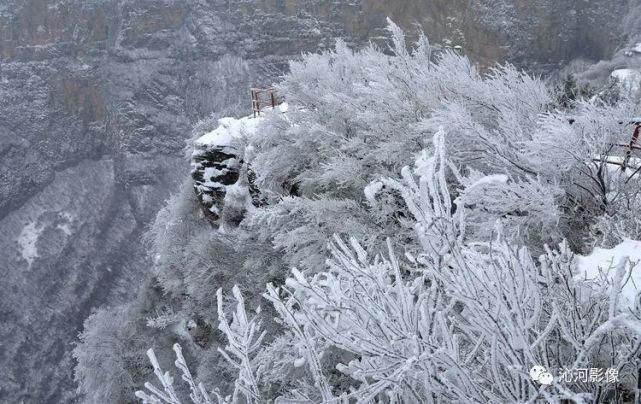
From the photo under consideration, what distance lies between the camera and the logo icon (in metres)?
1.91

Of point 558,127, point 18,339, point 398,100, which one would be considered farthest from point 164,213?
point 18,339

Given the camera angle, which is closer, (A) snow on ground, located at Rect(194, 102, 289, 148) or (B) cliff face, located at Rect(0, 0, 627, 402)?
(A) snow on ground, located at Rect(194, 102, 289, 148)

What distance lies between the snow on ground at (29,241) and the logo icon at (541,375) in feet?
127

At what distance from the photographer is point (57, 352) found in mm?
29766

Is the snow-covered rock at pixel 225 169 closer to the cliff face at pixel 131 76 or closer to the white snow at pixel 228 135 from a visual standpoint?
the white snow at pixel 228 135

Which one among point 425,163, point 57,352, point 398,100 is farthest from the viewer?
point 57,352

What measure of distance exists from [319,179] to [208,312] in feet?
19.4

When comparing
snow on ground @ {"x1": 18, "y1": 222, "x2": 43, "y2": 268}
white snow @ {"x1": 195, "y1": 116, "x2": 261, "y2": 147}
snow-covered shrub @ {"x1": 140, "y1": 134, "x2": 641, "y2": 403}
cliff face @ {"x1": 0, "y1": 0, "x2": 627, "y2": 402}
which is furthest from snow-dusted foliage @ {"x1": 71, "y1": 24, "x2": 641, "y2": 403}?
cliff face @ {"x1": 0, "y1": 0, "x2": 627, "y2": 402}

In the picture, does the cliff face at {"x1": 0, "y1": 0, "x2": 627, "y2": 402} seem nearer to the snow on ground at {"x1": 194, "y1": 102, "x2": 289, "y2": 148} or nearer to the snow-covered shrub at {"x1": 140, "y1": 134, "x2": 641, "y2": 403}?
the snow on ground at {"x1": 194, "y1": 102, "x2": 289, "y2": 148}

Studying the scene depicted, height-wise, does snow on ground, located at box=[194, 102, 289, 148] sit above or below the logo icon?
below

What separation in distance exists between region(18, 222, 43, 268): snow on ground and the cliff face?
0.08 metres

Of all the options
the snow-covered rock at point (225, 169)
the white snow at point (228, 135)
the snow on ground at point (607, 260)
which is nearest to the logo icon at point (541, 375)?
the snow on ground at point (607, 260)

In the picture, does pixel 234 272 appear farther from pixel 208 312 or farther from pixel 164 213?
pixel 164 213

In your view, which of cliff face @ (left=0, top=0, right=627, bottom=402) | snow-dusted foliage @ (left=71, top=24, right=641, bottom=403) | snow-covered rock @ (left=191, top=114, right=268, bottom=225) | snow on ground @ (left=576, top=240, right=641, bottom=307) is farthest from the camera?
cliff face @ (left=0, top=0, right=627, bottom=402)
